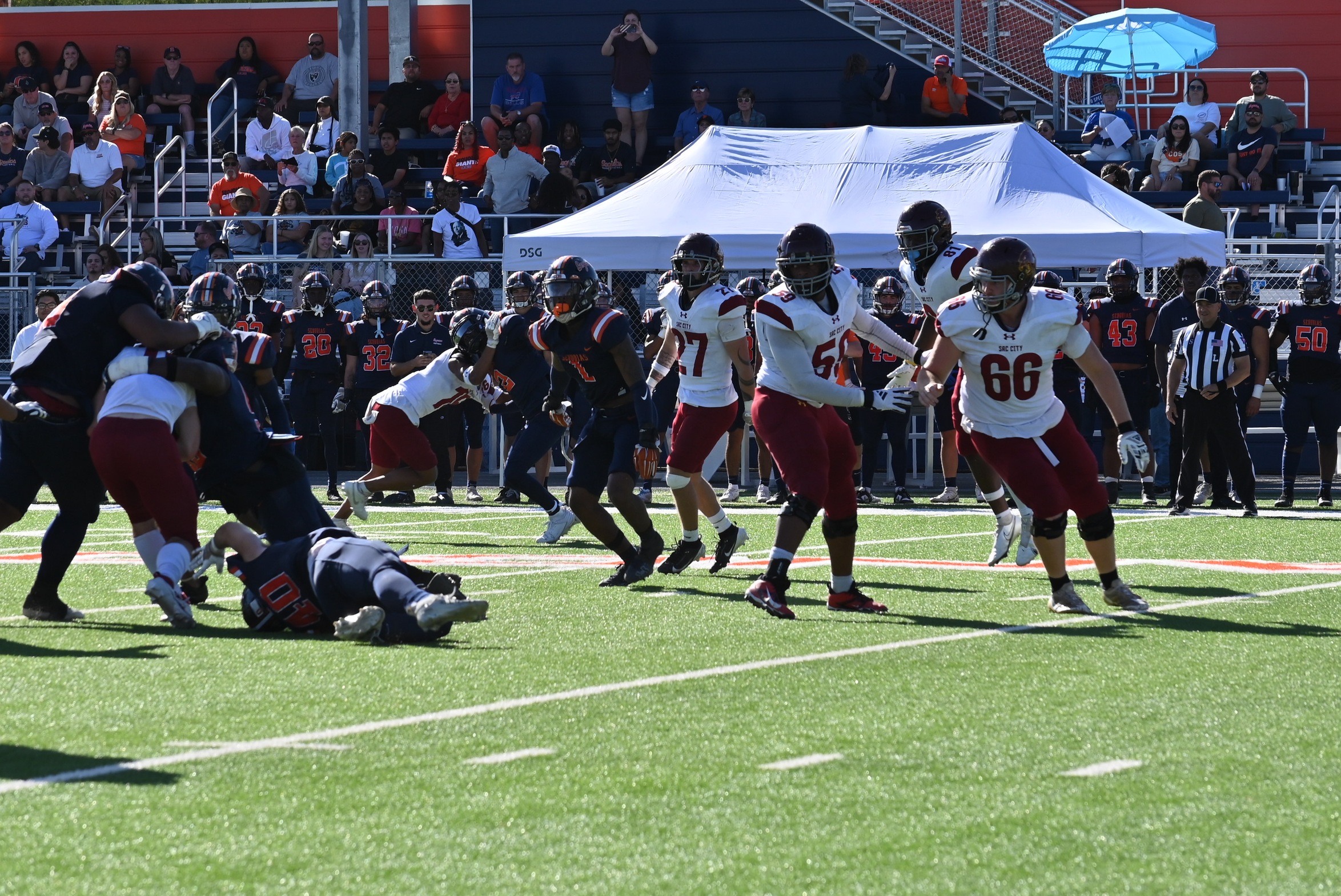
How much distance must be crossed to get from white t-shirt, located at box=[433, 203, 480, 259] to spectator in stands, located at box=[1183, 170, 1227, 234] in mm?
7718

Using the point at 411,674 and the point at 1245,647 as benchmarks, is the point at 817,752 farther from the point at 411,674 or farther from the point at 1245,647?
the point at 1245,647

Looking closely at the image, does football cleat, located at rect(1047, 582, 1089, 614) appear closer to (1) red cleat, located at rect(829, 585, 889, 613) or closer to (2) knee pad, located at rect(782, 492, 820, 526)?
(1) red cleat, located at rect(829, 585, 889, 613)

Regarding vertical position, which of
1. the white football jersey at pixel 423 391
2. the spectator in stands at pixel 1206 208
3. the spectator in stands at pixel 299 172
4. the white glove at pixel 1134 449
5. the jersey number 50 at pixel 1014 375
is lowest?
the white glove at pixel 1134 449

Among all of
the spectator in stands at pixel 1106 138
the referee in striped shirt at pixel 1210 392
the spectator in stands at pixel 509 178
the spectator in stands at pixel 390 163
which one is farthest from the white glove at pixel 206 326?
the spectator in stands at pixel 1106 138

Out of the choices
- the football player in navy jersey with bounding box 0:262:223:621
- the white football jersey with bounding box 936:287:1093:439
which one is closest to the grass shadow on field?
the football player in navy jersey with bounding box 0:262:223:621

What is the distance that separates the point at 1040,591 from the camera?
8.91 meters

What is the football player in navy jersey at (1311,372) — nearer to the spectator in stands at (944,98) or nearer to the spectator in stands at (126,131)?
the spectator in stands at (944,98)

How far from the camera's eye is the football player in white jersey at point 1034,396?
7832 mm

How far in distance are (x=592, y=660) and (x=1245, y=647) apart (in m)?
2.46

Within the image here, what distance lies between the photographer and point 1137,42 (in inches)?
879

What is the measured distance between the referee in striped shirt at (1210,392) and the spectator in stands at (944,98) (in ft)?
29.7

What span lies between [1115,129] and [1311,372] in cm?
777

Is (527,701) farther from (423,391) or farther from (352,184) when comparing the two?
(352,184)

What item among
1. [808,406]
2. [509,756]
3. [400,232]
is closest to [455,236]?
[400,232]
